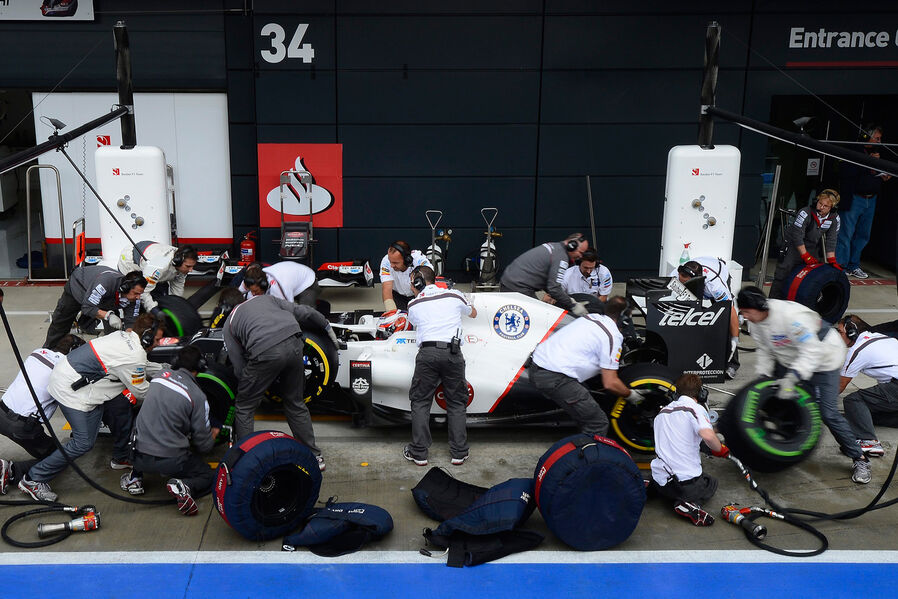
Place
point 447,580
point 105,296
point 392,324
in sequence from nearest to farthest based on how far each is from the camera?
point 447,580 → point 392,324 → point 105,296

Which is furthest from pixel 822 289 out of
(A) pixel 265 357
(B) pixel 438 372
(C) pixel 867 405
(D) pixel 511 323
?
(A) pixel 265 357

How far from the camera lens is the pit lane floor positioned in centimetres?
556

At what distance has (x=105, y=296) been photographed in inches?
336

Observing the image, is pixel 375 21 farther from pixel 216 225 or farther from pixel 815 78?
pixel 815 78

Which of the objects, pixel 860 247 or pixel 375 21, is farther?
pixel 860 247

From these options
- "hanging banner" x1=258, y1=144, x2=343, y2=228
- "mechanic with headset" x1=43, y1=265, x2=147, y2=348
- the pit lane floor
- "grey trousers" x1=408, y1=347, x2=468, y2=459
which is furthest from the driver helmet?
"hanging banner" x1=258, y1=144, x2=343, y2=228

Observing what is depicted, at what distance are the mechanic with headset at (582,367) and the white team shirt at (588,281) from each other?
235 cm

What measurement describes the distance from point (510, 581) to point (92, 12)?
406 inches

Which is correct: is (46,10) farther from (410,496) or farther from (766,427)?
(766,427)

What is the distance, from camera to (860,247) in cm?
1325

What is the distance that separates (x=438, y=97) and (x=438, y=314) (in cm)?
599

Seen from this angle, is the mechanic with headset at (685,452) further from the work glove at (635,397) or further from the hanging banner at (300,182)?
the hanging banner at (300,182)

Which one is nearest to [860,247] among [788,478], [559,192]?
[559,192]

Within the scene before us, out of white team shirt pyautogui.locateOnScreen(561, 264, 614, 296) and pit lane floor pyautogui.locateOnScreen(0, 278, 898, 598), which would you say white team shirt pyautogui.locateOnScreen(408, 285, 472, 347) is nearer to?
pit lane floor pyautogui.locateOnScreen(0, 278, 898, 598)
